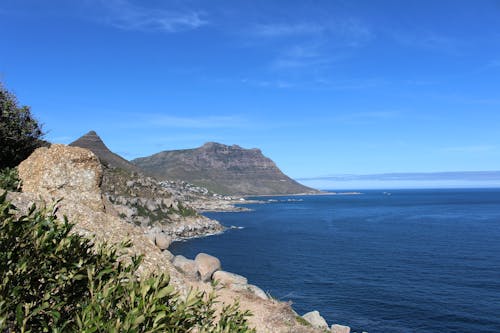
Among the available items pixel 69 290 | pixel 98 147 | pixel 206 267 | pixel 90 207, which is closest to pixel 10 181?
pixel 90 207

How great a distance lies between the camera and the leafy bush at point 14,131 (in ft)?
73.7

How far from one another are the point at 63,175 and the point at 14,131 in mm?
7321

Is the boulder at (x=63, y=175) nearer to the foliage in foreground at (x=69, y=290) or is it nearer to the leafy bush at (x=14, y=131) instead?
the leafy bush at (x=14, y=131)

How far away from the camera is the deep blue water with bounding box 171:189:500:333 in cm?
4331

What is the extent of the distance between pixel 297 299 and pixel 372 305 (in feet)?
30.8

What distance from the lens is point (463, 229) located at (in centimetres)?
10994

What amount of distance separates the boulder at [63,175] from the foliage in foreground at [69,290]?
1166cm

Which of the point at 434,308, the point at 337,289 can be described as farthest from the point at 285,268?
the point at 434,308

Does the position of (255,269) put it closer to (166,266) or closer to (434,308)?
(434,308)

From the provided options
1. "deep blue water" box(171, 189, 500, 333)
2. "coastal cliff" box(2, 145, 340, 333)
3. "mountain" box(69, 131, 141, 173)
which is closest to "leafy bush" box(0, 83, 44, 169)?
"coastal cliff" box(2, 145, 340, 333)

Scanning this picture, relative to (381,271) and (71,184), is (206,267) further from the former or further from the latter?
(381,271)

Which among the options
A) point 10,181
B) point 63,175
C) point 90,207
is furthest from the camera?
point 63,175

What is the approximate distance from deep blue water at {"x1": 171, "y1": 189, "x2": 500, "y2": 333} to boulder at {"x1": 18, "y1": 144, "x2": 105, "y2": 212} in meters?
32.9

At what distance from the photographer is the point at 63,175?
60.3ft
